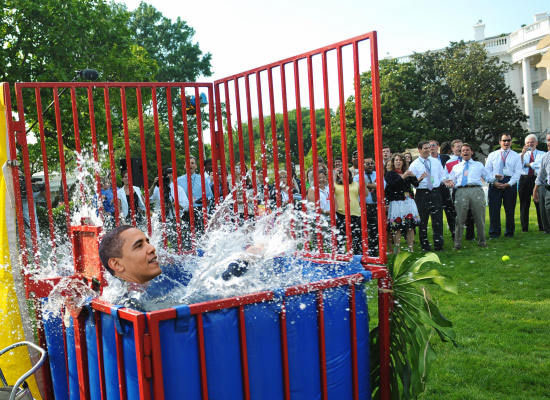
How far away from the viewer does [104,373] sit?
2609 millimetres

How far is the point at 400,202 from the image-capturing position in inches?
378

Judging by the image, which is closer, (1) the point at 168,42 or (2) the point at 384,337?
(2) the point at 384,337

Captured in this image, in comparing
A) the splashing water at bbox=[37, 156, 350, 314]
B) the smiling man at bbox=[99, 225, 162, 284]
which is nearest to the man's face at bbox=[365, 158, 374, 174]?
the splashing water at bbox=[37, 156, 350, 314]

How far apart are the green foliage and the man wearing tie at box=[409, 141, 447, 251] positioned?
6.66m

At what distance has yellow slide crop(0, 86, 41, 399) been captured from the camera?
3.35m

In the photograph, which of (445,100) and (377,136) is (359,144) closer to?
(377,136)

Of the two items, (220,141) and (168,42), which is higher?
(168,42)

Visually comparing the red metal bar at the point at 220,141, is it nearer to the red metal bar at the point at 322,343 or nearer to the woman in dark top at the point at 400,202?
the red metal bar at the point at 322,343

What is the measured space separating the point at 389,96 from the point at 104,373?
145 ft

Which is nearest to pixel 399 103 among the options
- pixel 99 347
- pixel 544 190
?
pixel 544 190

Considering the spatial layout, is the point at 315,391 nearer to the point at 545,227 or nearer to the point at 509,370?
the point at 509,370

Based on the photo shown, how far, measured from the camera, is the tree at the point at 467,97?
4019 cm

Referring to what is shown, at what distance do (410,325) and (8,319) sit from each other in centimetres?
238

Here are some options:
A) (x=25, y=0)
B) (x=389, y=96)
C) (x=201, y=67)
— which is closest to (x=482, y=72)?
(x=389, y=96)
